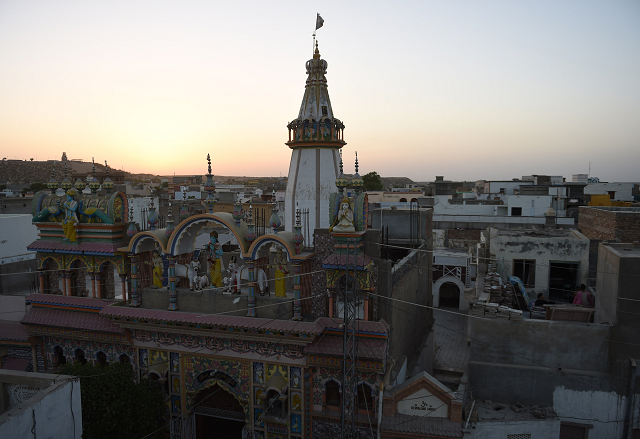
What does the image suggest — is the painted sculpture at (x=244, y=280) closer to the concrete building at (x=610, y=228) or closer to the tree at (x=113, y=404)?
the tree at (x=113, y=404)

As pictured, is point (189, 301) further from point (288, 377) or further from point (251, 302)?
point (288, 377)

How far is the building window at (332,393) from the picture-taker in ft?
39.1

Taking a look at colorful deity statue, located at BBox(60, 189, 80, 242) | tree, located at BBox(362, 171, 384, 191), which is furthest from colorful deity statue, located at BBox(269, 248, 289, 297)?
tree, located at BBox(362, 171, 384, 191)

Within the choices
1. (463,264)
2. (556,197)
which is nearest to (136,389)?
(463,264)

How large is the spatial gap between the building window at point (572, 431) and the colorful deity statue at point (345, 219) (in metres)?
7.72

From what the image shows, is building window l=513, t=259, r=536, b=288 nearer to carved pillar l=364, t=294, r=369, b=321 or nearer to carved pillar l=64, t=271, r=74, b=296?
carved pillar l=364, t=294, r=369, b=321

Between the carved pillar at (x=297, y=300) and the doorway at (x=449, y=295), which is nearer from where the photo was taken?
the carved pillar at (x=297, y=300)

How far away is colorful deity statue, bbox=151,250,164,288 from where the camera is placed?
1412cm

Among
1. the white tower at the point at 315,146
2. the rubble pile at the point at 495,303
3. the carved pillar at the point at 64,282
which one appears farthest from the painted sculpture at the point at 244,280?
the rubble pile at the point at 495,303

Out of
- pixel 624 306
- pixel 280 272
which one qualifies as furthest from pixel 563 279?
pixel 280 272

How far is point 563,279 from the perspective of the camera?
67.2ft

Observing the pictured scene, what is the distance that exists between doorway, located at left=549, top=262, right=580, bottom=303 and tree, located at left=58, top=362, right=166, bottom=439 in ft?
55.3

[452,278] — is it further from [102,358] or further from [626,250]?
[102,358]

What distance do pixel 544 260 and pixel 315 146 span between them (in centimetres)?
1159
